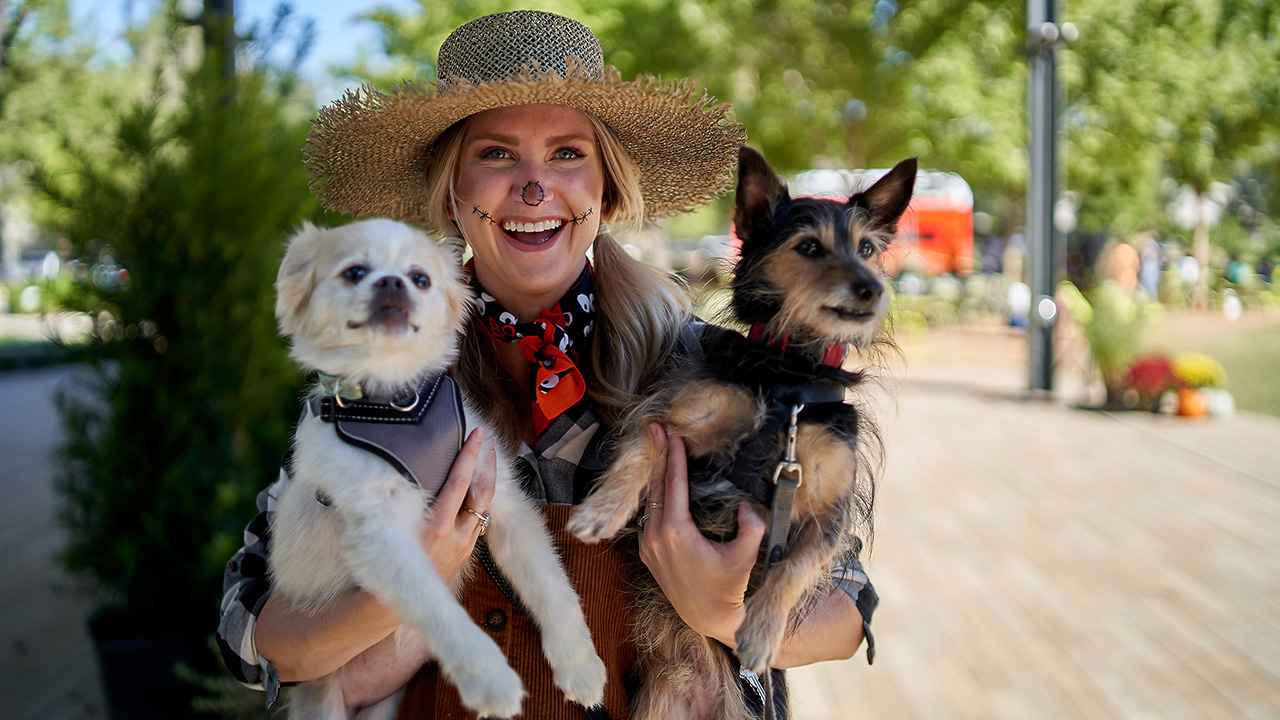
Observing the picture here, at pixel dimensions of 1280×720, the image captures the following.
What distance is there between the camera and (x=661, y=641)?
2322 mm

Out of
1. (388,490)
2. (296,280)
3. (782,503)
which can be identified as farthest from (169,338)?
(782,503)

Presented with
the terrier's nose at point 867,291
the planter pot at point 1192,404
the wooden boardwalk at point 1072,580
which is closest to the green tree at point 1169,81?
the planter pot at point 1192,404

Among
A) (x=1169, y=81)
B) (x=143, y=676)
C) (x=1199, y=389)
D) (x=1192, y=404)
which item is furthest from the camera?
(x=1169, y=81)

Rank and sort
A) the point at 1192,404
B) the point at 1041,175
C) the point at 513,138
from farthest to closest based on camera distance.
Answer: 1. the point at 1041,175
2. the point at 1192,404
3. the point at 513,138

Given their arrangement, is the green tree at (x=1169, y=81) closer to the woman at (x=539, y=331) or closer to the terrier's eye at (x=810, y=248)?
the terrier's eye at (x=810, y=248)

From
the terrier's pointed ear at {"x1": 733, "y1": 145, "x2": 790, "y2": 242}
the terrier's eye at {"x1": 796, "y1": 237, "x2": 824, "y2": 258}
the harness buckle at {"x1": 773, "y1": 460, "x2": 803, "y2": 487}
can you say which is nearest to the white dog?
the harness buckle at {"x1": 773, "y1": 460, "x2": 803, "y2": 487}

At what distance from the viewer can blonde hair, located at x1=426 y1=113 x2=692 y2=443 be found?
240 centimetres

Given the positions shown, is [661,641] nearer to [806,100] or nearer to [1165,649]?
[1165,649]

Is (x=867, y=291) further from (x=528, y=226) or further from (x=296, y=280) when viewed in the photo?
(x=296, y=280)

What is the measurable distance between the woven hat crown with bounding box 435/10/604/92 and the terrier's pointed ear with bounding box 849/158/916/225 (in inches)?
32.7

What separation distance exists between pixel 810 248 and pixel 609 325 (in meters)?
0.61

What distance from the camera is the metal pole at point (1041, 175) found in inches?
504

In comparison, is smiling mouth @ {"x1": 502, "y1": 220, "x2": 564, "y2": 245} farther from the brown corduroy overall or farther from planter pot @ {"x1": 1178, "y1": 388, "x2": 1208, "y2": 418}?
planter pot @ {"x1": 1178, "y1": 388, "x2": 1208, "y2": 418}

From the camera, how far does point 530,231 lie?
89.8 inches
